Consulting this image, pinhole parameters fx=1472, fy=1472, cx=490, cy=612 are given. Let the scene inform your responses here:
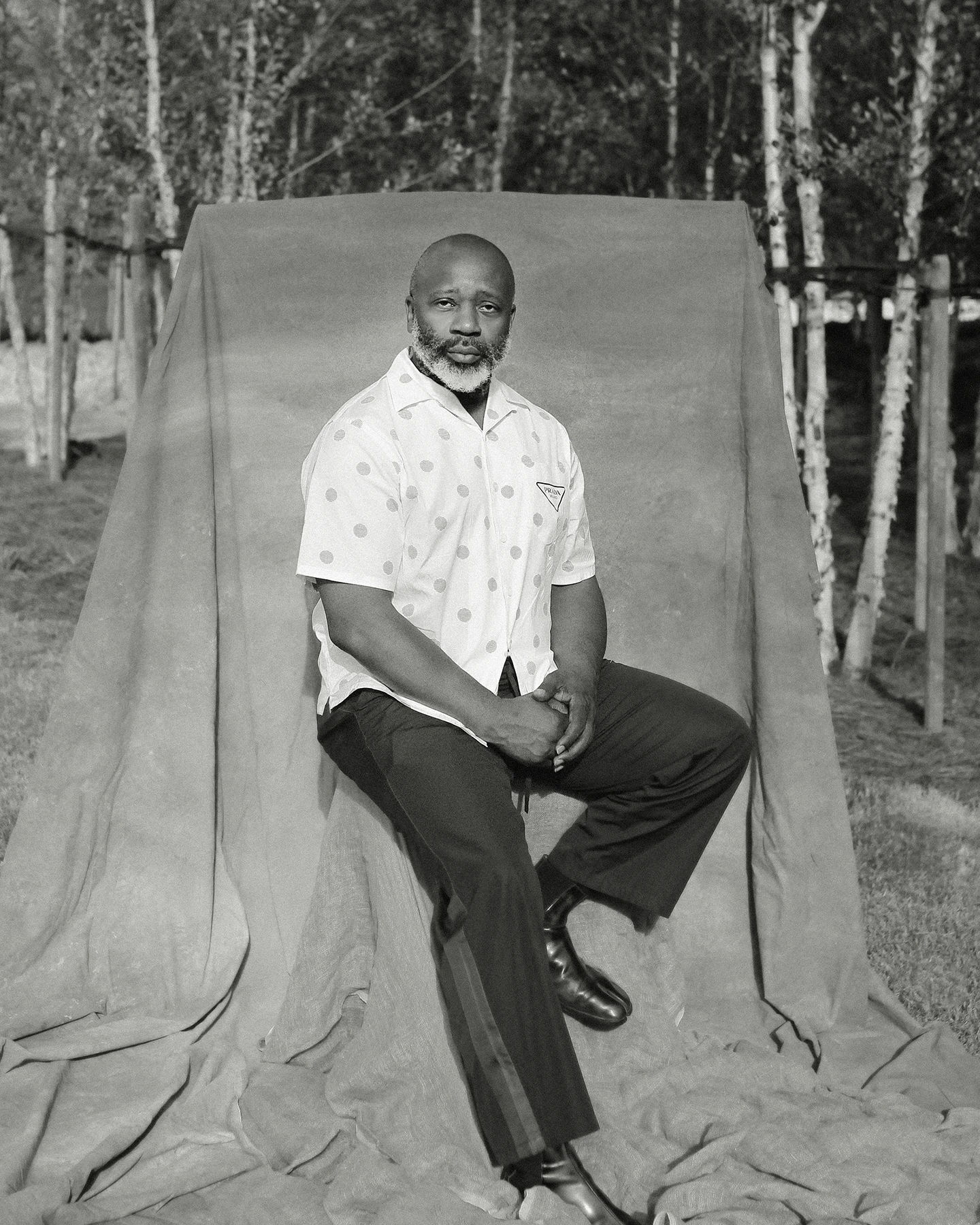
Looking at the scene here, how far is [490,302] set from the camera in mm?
3469

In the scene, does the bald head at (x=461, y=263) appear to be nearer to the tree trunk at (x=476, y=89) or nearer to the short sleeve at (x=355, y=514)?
the short sleeve at (x=355, y=514)

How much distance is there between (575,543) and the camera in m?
3.68

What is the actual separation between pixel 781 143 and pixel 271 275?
451cm

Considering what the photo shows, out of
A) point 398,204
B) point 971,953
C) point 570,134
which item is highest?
point 570,134

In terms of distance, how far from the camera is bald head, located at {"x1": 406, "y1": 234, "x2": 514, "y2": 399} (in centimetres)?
344

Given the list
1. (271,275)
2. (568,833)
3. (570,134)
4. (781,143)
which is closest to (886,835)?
(568,833)

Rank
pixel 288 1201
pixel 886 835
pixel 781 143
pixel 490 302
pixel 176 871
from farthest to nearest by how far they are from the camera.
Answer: pixel 781 143
pixel 886 835
pixel 176 871
pixel 490 302
pixel 288 1201

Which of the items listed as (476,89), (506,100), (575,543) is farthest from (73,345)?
(575,543)

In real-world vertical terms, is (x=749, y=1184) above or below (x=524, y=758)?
below

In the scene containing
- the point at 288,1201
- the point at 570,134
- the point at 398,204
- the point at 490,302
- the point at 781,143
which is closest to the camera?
the point at 288,1201

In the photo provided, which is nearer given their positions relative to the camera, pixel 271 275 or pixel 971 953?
pixel 271 275

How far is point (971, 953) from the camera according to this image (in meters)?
4.36

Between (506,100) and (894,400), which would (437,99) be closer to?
Result: (506,100)

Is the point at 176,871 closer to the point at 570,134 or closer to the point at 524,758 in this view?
the point at 524,758
